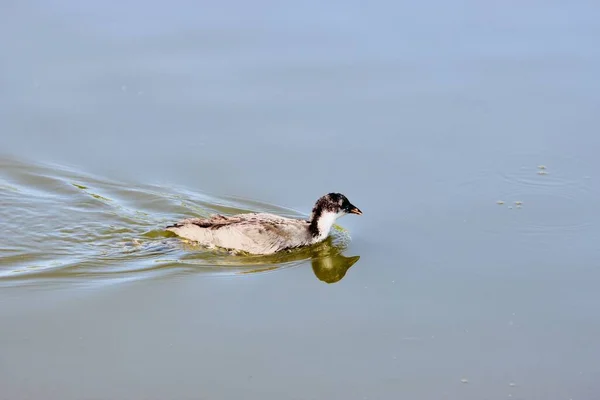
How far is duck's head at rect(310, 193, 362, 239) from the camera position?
12.8m

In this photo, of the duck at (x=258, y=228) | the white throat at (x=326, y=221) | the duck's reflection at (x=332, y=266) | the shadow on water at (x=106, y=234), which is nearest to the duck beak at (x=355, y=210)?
the duck at (x=258, y=228)

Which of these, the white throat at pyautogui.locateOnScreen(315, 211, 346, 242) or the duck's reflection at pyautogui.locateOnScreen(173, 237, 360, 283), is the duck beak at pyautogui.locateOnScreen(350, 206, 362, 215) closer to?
the white throat at pyautogui.locateOnScreen(315, 211, 346, 242)

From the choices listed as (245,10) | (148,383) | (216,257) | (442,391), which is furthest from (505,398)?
(245,10)

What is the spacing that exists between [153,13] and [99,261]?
6.55 meters

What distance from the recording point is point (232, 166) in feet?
46.3

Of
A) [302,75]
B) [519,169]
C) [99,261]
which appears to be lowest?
[99,261]

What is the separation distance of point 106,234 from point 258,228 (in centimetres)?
197

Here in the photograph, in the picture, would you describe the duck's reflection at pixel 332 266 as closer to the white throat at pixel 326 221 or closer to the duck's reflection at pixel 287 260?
the duck's reflection at pixel 287 260

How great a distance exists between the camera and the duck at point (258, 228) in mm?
12812

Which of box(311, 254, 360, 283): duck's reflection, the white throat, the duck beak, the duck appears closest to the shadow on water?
box(311, 254, 360, 283): duck's reflection

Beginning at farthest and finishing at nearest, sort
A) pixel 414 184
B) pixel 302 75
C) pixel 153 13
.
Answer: pixel 153 13 < pixel 302 75 < pixel 414 184

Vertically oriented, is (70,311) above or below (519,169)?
below

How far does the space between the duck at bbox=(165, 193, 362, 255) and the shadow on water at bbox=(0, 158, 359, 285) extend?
0.14 meters

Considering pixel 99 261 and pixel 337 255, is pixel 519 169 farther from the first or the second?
pixel 99 261
